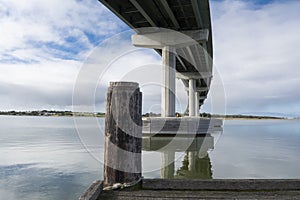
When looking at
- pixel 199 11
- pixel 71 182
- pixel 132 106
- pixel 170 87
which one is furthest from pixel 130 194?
pixel 170 87

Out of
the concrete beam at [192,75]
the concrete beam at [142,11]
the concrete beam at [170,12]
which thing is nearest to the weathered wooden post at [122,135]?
the concrete beam at [142,11]

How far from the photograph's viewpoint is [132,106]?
366 centimetres

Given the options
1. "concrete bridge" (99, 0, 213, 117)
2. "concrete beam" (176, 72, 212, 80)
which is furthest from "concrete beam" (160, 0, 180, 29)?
"concrete beam" (176, 72, 212, 80)

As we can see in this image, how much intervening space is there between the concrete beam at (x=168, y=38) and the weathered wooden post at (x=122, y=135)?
19665 mm

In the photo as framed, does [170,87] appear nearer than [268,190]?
No

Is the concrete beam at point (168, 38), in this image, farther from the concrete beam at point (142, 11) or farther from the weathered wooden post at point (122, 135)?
the weathered wooden post at point (122, 135)

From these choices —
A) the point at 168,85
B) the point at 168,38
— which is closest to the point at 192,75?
the point at 168,85

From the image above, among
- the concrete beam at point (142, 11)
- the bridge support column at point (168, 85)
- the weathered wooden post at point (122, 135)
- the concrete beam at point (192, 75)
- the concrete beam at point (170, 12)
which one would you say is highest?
the concrete beam at point (170, 12)

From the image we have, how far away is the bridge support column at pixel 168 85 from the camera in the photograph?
2338 centimetres

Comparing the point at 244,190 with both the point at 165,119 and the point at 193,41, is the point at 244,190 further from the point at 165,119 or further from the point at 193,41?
the point at 193,41

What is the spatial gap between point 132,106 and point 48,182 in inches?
165

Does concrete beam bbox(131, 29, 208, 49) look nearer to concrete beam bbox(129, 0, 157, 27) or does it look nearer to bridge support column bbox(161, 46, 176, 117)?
bridge support column bbox(161, 46, 176, 117)

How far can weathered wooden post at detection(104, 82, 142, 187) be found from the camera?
3.55m

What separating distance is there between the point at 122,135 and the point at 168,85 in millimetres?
19954
